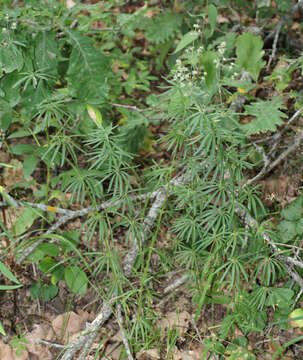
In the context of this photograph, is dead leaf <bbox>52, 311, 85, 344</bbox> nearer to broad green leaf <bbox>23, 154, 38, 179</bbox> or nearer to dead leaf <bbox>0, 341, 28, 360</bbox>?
dead leaf <bbox>0, 341, 28, 360</bbox>

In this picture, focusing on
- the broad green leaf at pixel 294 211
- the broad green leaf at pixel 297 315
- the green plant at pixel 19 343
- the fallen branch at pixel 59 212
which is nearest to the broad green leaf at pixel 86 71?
the fallen branch at pixel 59 212

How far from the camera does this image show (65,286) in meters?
2.43

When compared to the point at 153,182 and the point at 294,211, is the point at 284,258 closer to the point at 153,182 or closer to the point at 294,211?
the point at 294,211

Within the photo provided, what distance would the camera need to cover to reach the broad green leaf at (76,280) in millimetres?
2305

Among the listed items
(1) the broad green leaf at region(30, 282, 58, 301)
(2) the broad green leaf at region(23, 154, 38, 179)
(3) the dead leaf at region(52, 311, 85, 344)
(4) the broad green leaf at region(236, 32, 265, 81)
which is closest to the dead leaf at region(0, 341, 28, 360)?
(3) the dead leaf at region(52, 311, 85, 344)

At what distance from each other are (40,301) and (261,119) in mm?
1802

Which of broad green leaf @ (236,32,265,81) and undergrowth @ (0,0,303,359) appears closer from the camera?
undergrowth @ (0,0,303,359)

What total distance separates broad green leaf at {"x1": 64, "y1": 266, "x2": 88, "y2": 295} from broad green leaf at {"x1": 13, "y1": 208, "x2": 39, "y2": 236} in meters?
0.44

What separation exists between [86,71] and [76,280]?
1.35m

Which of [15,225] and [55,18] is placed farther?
[15,225]

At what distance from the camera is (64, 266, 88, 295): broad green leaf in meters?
2.30

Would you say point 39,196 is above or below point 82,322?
above

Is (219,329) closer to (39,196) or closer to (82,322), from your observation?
(82,322)

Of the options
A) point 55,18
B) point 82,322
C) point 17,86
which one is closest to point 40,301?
point 82,322
